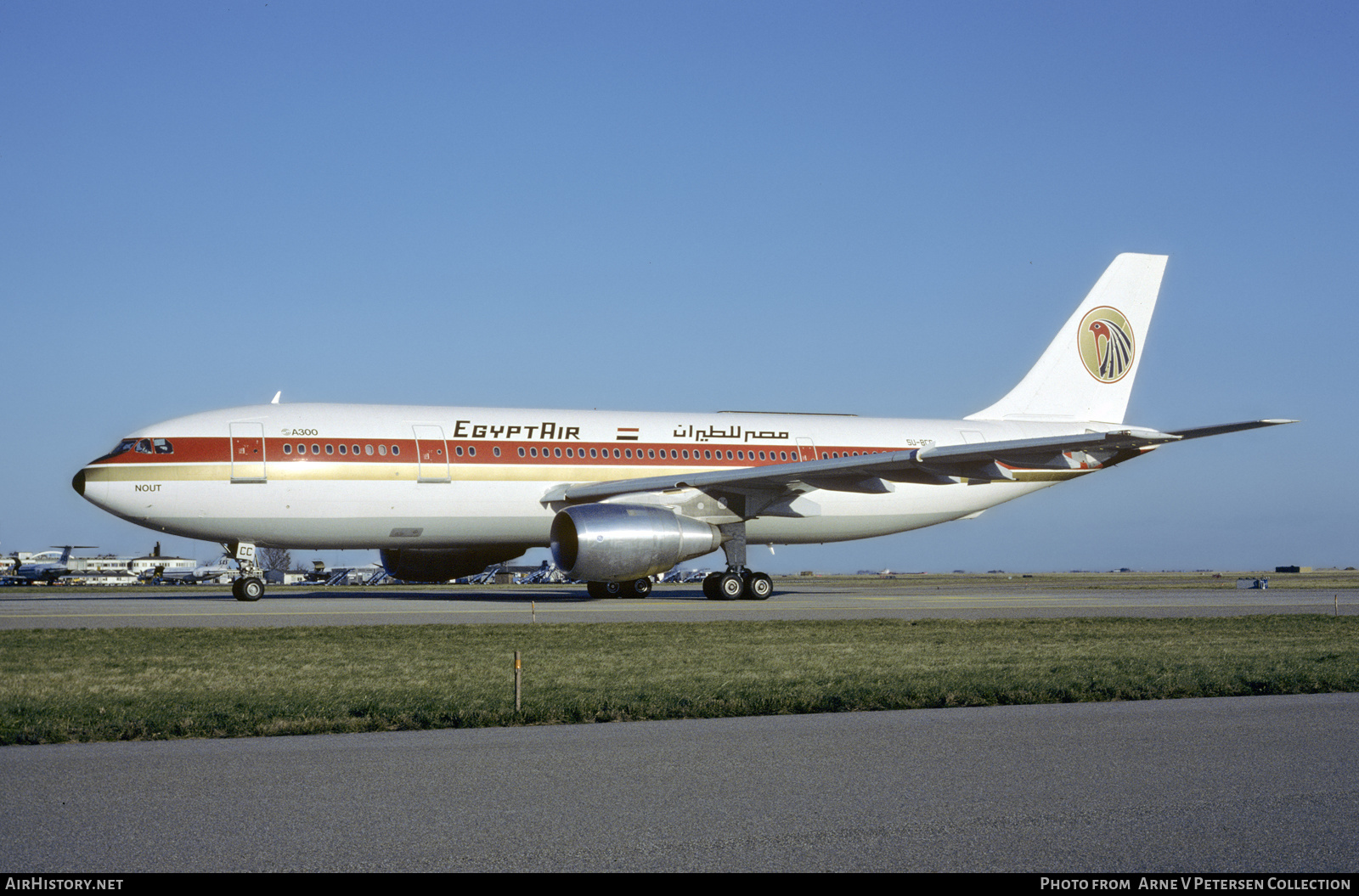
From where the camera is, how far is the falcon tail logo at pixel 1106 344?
120ft

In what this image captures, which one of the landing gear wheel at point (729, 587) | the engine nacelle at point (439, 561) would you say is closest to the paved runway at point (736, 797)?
the landing gear wheel at point (729, 587)

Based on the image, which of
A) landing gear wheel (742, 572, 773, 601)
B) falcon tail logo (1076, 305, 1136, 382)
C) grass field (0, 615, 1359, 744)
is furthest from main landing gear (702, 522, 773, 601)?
falcon tail logo (1076, 305, 1136, 382)

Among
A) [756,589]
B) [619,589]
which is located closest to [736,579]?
[756,589]

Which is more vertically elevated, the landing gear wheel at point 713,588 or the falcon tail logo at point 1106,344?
the falcon tail logo at point 1106,344

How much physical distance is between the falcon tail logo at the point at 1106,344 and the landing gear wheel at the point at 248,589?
2342 centimetres

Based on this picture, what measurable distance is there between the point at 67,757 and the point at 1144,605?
24.3 metres

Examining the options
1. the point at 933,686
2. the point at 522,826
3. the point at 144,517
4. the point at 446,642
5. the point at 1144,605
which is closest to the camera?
the point at 522,826

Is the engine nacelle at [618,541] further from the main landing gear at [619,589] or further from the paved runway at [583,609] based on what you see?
the main landing gear at [619,589]

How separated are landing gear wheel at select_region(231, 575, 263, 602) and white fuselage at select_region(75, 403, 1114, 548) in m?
0.95

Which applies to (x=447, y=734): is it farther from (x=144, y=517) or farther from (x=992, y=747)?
(x=144, y=517)

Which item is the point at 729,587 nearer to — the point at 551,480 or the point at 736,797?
the point at 551,480

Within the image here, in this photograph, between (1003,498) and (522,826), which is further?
(1003,498)

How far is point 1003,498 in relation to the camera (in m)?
35.3

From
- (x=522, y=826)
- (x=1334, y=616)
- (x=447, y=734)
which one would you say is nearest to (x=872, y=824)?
(x=522, y=826)
